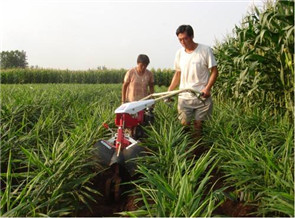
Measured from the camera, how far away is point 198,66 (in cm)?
347

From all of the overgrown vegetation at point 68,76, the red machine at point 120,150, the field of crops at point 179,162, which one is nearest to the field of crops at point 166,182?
the field of crops at point 179,162

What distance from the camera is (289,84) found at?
3.84 meters

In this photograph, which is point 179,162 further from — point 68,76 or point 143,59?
point 68,76

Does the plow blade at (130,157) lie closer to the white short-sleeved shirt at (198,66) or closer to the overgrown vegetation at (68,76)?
the white short-sleeved shirt at (198,66)

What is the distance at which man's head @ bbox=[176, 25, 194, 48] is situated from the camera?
10.9 ft

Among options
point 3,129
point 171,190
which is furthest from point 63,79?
point 171,190

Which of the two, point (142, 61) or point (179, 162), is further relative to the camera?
point (142, 61)

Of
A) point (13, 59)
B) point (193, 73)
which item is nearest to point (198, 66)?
point (193, 73)

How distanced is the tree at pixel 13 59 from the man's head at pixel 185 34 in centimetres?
6260

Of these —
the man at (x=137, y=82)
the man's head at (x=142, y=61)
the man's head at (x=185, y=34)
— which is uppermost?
the man's head at (x=185, y=34)

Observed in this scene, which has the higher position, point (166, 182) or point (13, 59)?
point (13, 59)

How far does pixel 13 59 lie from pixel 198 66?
216 feet

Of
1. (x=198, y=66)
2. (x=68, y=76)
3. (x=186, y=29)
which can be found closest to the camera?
(x=186, y=29)

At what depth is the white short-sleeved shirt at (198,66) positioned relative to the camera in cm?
344
